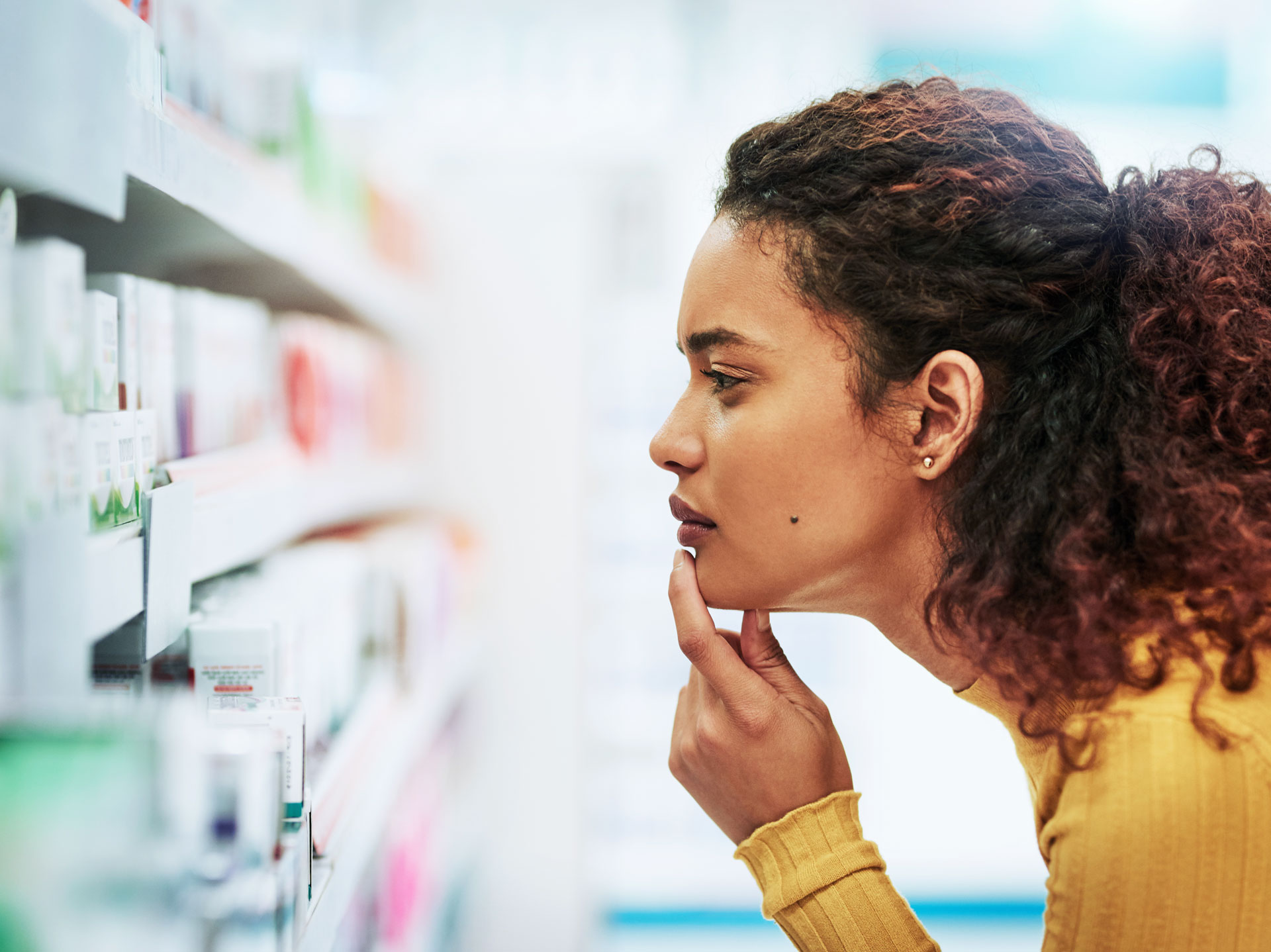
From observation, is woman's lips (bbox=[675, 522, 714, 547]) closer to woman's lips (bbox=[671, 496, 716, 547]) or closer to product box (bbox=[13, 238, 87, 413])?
woman's lips (bbox=[671, 496, 716, 547])

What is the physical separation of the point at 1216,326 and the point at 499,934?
94.6 inches

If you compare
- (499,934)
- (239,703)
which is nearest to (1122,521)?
(239,703)

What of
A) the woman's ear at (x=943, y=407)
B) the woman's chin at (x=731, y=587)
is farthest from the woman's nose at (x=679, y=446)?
the woman's ear at (x=943, y=407)

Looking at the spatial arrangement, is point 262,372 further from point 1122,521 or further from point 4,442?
point 1122,521

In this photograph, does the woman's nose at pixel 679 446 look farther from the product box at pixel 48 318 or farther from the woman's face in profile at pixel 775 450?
the product box at pixel 48 318

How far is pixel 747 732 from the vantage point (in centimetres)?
105

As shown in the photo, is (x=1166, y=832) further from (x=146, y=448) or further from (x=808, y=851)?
(x=146, y=448)

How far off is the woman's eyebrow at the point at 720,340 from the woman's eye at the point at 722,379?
0.03 m

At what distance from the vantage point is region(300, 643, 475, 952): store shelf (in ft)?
3.11

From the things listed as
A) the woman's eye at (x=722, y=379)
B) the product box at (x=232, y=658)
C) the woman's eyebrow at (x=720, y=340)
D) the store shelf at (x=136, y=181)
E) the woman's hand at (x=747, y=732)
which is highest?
the store shelf at (x=136, y=181)

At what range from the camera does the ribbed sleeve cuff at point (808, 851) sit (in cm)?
96

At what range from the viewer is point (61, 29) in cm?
56

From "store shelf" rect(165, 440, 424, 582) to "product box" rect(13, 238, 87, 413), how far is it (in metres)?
0.25

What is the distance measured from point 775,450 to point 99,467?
24.3 inches
